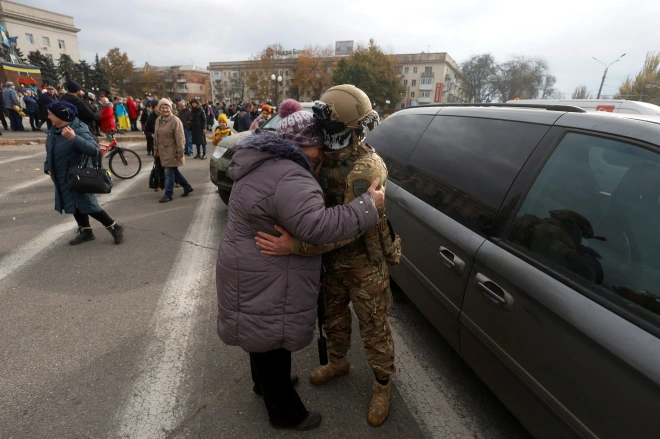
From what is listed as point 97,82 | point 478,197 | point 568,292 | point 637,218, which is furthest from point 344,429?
point 97,82

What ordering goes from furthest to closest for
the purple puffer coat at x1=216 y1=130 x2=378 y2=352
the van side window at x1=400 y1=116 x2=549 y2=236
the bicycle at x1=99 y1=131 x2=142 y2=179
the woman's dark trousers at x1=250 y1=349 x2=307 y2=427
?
the bicycle at x1=99 y1=131 x2=142 y2=179, the van side window at x1=400 y1=116 x2=549 y2=236, the woman's dark trousers at x1=250 y1=349 x2=307 y2=427, the purple puffer coat at x1=216 y1=130 x2=378 y2=352

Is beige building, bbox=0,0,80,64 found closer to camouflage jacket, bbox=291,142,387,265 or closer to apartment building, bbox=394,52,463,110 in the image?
apartment building, bbox=394,52,463,110

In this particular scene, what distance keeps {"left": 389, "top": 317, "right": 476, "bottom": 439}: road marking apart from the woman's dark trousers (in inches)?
28.9

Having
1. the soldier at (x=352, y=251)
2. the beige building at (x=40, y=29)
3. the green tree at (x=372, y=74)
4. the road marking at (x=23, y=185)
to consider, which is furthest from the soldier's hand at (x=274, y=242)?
the beige building at (x=40, y=29)

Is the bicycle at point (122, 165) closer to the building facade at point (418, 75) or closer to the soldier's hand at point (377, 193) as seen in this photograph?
the soldier's hand at point (377, 193)

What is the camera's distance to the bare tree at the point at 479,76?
70450 millimetres

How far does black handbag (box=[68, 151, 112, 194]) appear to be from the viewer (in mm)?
4113

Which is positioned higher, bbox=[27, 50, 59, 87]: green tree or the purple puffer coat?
bbox=[27, 50, 59, 87]: green tree

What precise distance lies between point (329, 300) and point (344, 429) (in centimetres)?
76

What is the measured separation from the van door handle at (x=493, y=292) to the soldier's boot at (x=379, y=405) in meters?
0.86

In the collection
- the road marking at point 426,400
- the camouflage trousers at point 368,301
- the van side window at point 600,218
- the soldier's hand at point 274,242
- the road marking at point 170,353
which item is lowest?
the road marking at point 170,353

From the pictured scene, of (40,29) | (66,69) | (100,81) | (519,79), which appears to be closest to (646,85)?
(519,79)

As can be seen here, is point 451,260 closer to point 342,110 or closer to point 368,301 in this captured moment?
point 368,301

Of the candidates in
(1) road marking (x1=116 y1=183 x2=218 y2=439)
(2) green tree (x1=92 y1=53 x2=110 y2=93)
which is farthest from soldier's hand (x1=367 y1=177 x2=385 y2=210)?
(2) green tree (x1=92 y1=53 x2=110 y2=93)
